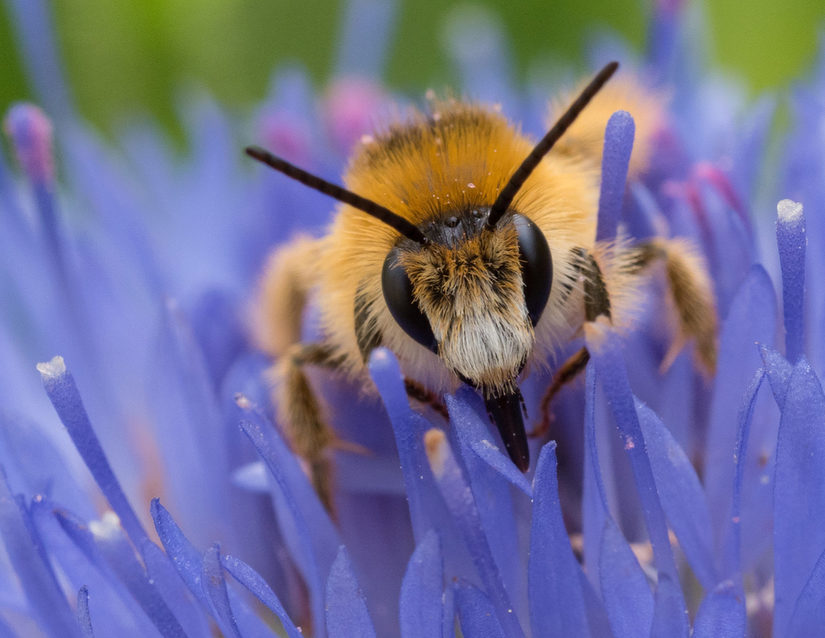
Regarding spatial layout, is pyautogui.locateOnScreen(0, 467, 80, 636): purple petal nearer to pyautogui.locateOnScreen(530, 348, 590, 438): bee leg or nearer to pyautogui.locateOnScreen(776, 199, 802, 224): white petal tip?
pyautogui.locateOnScreen(530, 348, 590, 438): bee leg

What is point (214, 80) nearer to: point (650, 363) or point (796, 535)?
point (650, 363)

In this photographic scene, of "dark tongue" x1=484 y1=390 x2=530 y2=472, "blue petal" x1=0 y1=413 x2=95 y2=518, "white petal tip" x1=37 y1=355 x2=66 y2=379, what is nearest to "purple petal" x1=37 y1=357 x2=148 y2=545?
"white petal tip" x1=37 y1=355 x2=66 y2=379

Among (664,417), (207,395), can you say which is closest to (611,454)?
(664,417)

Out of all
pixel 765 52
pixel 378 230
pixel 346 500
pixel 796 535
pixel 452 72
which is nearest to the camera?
pixel 796 535

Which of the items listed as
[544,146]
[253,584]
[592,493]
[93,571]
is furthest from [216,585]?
[544,146]

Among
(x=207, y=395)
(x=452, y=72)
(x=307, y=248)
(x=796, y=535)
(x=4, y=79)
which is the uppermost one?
(x=4, y=79)

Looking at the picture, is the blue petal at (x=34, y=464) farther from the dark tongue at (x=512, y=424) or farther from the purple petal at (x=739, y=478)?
the purple petal at (x=739, y=478)

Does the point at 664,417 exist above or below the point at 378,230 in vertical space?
below
